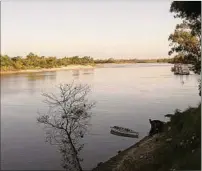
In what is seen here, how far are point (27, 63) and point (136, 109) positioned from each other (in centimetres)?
14970

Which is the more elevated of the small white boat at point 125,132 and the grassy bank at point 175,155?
the grassy bank at point 175,155

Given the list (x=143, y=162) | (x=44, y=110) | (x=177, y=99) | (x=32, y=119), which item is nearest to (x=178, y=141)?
(x=143, y=162)

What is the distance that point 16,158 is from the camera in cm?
2917

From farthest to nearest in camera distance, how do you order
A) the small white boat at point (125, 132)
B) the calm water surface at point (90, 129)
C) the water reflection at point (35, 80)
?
the water reflection at point (35, 80)
the small white boat at point (125, 132)
the calm water surface at point (90, 129)

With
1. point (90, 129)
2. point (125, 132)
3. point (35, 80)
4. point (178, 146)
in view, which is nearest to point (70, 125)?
point (178, 146)

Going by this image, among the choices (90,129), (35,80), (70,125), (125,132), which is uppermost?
(70,125)

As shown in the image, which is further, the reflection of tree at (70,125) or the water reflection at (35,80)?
the water reflection at (35,80)

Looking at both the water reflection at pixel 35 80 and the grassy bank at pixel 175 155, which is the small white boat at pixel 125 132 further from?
the water reflection at pixel 35 80

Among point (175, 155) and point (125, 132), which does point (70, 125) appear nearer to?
point (175, 155)

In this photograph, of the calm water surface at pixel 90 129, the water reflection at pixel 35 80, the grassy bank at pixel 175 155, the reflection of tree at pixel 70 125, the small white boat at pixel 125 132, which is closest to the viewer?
the grassy bank at pixel 175 155

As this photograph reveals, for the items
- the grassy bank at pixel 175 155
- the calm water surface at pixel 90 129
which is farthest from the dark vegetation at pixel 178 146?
the calm water surface at pixel 90 129

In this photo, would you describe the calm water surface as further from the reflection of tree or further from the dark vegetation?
the dark vegetation

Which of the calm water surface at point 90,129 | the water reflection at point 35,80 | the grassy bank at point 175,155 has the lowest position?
the calm water surface at point 90,129

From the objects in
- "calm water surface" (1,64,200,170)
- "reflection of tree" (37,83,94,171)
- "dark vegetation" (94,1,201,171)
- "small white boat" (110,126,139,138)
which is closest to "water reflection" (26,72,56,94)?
"calm water surface" (1,64,200,170)
